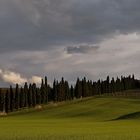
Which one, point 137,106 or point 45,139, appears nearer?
point 45,139

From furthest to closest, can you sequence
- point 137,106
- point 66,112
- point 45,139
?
point 137,106 < point 66,112 < point 45,139

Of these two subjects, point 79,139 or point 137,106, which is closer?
point 79,139

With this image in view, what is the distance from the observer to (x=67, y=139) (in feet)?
152

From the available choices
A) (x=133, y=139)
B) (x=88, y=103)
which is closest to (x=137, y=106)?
(x=88, y=103)

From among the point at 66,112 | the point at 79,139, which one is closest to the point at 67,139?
the point at 79,139

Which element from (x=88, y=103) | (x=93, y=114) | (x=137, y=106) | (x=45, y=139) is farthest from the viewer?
(x=88, y=103)

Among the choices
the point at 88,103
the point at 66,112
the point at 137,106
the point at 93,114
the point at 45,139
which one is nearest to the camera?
the point at 45,139

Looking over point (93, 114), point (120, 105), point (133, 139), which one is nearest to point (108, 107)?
point (120, 105)

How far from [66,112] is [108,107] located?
52.0 feet

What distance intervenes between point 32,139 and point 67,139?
341 centimetres

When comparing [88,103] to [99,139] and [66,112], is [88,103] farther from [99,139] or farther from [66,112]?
[99,139]

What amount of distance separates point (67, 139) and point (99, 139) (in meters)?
3.08

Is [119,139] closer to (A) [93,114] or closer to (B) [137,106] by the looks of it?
(A) [93,114]

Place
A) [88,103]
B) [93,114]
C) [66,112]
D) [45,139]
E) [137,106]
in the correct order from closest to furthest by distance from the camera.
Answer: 1. [45,139]
2. [93,114]
3. [66,112]
4. [137,106]
5. [88,103]
